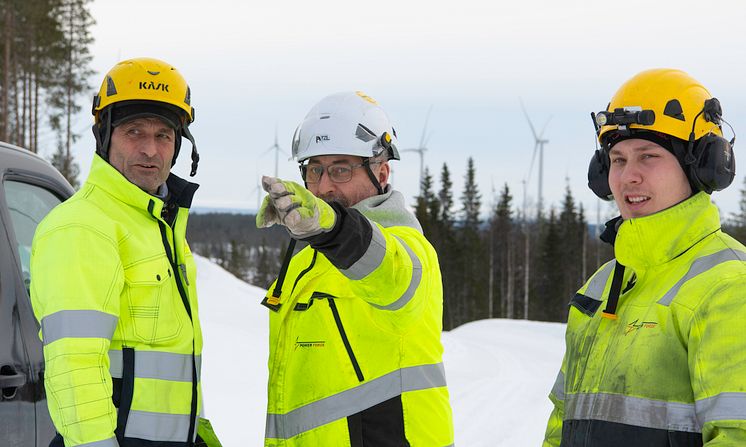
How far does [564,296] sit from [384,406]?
186ft

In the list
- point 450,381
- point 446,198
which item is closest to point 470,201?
point 446,198

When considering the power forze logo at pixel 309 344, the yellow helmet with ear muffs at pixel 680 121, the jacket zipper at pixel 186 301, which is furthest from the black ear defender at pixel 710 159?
the jacket zipper at pixel 186 301

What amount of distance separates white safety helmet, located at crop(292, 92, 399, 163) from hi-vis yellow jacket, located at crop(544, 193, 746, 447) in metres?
1.05

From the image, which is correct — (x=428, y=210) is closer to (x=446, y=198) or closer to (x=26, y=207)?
(x=446, y=198)

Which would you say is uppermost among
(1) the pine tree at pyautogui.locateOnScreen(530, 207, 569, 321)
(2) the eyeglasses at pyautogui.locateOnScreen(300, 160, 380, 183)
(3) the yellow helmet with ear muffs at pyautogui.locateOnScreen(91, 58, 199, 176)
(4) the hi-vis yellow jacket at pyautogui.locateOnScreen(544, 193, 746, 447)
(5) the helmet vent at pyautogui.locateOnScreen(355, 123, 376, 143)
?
(1) the pine tree at pyautogui.locateOnScreen(530, 207, 569, 321)

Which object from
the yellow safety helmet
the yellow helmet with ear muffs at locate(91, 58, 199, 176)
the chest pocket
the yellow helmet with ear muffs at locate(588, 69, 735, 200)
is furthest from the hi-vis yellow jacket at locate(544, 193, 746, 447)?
the yellow helmet with ear muffs at locate(91, 58, 199, 176)

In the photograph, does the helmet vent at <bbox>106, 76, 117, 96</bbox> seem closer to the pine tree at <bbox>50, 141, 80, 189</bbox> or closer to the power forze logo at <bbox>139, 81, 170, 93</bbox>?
the power forze logo at <bbox>139, 81, 170, 93</bbox>

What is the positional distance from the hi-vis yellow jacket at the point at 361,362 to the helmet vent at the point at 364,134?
0.84 feet

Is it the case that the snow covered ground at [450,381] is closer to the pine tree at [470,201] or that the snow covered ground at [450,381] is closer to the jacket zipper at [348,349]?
the jacket zipper at [348,349]

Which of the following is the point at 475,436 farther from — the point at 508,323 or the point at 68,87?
the point at 68,87

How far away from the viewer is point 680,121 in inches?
93.7

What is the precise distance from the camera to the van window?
337 cm

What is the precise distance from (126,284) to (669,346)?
186 cm

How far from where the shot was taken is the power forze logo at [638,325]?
87.7 inches
